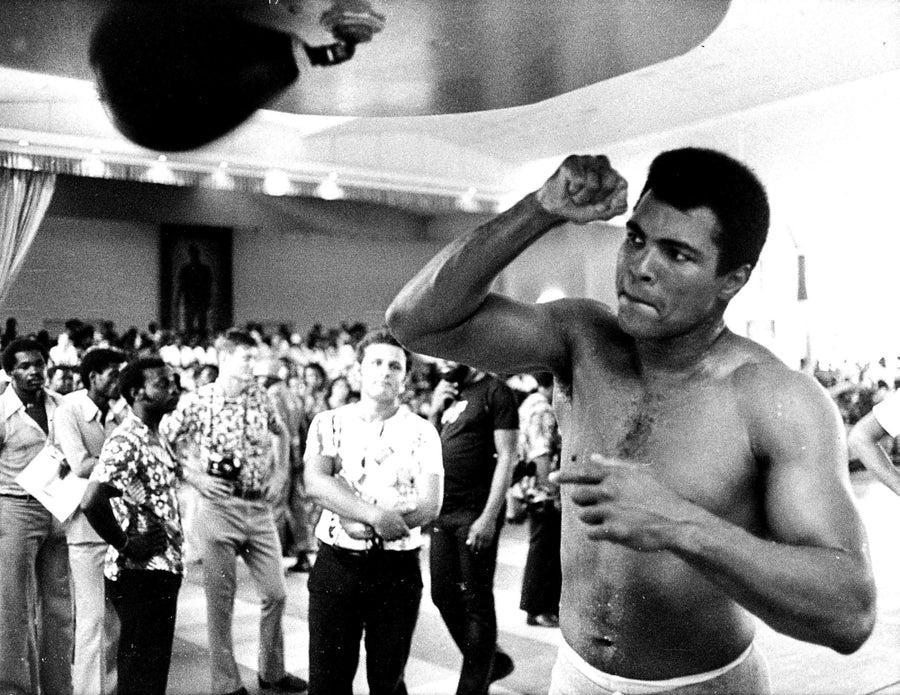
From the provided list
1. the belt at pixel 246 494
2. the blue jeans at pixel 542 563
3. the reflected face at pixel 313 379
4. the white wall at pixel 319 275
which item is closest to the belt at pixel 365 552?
the white wall at pixel 319 275

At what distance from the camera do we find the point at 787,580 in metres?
0.91

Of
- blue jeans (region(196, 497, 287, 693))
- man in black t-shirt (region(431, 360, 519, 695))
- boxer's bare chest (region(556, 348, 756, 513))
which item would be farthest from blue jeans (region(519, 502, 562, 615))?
boxer's bare chest (region(556, 348, 756, 513))

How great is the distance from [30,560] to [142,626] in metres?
0.50

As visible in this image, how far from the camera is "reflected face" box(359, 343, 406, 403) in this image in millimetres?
2609

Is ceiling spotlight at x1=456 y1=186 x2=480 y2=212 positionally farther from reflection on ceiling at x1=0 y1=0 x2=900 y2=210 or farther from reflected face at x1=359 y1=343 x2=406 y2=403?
reflected face at x1=359 y1=343 x2=406 y2=403

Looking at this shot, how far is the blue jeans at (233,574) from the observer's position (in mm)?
3238

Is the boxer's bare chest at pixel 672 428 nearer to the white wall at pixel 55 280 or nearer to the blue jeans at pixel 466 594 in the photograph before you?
the white wall at pixel 55 280

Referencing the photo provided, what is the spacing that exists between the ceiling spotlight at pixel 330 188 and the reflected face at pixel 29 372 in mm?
1006

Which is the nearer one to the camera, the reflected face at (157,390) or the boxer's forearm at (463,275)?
the boxer's forearm at (463,275)

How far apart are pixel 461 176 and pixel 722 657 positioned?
3.65 ft

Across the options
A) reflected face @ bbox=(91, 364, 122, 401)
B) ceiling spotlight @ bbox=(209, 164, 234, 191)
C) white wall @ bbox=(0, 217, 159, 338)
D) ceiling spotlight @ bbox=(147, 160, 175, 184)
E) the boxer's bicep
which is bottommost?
the boxer's bicep

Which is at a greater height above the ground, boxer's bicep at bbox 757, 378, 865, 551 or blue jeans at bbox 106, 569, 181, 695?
boxer's bicep at bbox 757, 378, 865, 551

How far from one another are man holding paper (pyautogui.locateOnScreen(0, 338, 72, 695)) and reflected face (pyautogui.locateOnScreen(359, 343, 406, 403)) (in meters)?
0.87

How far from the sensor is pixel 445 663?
149 inches
